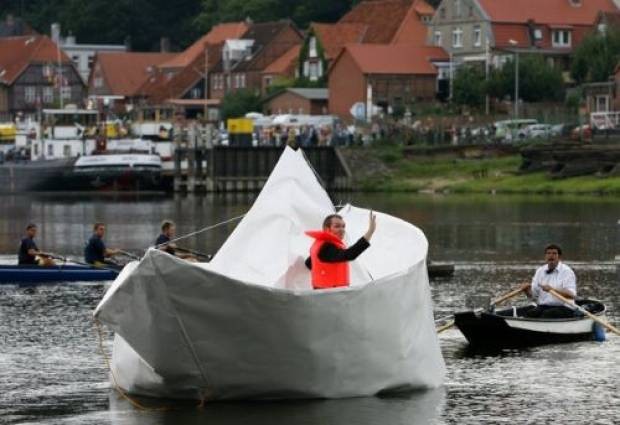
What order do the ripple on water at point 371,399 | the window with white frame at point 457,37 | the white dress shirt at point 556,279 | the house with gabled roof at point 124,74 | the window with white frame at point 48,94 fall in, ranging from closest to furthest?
1. the ripple on water at point 371,399
2. the white dress shirt at point 556,279
3. the window with white frame at point 457,37
4. the window with white frame at point 48,94
5. the house with gabled roof at point 124,74

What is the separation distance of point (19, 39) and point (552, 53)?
6821cm

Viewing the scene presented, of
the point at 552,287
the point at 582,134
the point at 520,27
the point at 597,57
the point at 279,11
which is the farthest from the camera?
the point at 279,11

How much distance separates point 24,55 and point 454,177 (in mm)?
86254

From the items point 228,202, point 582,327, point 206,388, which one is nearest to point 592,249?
point 582,327

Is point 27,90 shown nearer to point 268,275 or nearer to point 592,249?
point 592,249

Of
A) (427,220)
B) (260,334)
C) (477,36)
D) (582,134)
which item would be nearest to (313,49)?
(477,36)

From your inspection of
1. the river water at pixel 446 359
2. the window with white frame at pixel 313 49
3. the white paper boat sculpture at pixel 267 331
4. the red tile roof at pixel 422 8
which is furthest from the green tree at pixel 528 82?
the white paper boat sculpture at pixel 267 331

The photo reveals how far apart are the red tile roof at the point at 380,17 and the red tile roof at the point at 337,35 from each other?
26.4 inches

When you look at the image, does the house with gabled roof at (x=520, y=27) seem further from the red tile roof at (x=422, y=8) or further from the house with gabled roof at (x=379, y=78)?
the red tile roof at (x=422, y=8)

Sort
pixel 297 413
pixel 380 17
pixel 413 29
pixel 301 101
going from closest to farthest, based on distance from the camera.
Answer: pixel 297 413
pixel 301 101
pixel 413 29
pixel 380 17

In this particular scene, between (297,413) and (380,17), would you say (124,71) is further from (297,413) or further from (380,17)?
(297,413)

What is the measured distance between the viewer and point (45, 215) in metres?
90.0

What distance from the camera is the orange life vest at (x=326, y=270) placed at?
26.3 m

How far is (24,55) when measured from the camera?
184 metres
